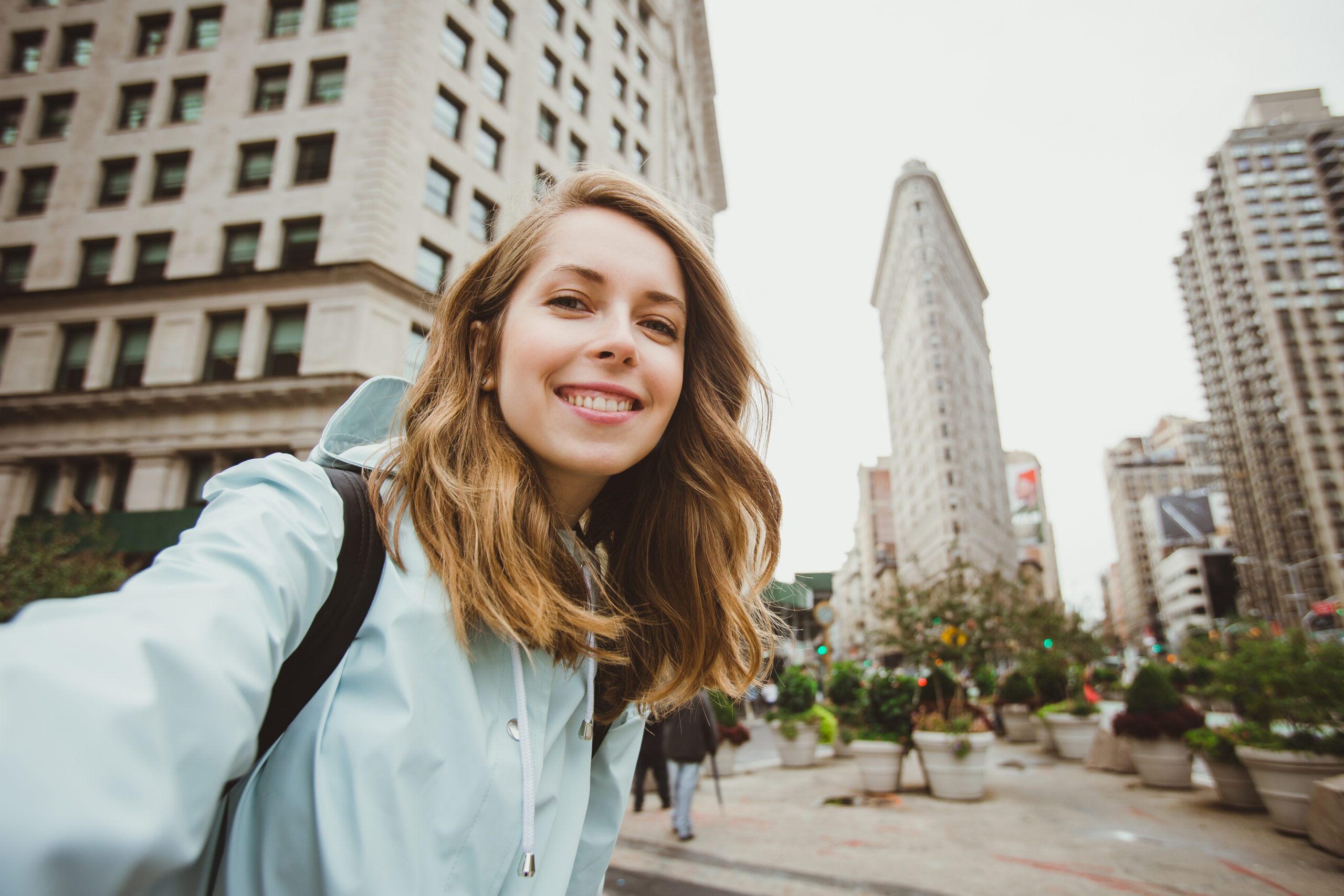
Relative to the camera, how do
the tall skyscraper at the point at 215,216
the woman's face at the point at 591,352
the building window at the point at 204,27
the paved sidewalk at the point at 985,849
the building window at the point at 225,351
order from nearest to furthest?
1. the woman's face at the point at 591,352
2. the paved sidewalk at the point at 985,849
3. the tall skyscraper at the point at 215,216
4. the building window at the point at 225,351
5. the building window at the point at 204,27

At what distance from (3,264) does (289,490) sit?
31179 mm

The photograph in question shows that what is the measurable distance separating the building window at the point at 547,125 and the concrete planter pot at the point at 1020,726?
25261mm

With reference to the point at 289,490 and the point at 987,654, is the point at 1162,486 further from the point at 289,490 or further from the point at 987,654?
the point at 289,490

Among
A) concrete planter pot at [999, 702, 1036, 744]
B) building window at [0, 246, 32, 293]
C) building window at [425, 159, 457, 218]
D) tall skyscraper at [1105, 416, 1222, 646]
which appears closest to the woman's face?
concrete planter pot at [999, 702, 1036, 744]

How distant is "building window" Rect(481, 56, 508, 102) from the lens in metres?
24.0

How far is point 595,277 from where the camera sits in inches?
58.7

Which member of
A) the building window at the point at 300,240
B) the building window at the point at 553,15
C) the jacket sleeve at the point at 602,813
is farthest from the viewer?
the building window at the point at 553,15

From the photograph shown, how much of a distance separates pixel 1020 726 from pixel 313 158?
86.0 ft

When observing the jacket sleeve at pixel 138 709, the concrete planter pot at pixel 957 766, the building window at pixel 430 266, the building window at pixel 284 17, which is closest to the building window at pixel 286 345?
the building window at pixel 430 266

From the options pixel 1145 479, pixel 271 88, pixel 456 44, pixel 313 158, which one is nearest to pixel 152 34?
pixel 271 88

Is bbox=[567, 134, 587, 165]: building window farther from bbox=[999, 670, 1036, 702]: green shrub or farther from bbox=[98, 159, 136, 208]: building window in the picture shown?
bbox=[999, 670, 1036, 702]: green shrub

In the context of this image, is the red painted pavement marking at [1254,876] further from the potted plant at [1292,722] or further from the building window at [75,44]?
the building window at [75,44]

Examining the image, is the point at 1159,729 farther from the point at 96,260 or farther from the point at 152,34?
the point at 152,34

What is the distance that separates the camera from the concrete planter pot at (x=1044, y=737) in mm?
13516
